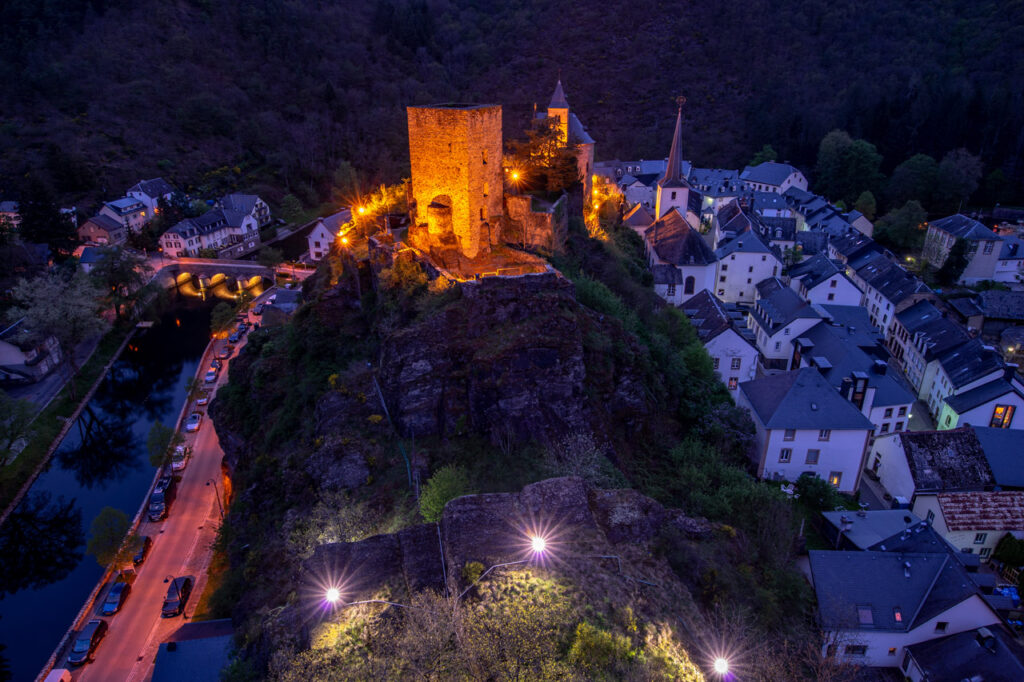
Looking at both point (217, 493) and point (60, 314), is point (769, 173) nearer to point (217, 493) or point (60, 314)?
point (217, 493)

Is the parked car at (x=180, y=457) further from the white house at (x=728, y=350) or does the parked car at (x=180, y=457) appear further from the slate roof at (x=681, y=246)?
the slate roof at (x=681, y=246)

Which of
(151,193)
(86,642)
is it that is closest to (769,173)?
(151,193)

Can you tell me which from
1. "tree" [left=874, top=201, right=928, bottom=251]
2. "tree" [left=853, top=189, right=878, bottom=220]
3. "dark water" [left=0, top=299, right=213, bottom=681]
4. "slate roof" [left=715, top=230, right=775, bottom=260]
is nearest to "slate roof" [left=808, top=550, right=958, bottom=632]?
"slate roof" [left=715, top=230, right=775, bottom=260]

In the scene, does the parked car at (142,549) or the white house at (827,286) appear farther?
the white house at (827,286)

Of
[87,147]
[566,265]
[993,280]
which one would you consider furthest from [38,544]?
[993,280]

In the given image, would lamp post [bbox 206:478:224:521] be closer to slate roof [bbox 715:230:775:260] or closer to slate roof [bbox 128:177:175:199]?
slate roof [bbox 715:230:775:260]

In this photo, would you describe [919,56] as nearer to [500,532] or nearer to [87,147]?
[500,532]

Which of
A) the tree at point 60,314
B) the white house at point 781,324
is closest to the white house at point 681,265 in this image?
the white house at point 781,324
